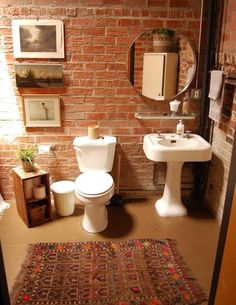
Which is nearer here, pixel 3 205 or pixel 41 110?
pixel 41 110

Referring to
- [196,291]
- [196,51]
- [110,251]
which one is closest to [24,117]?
[110,251]

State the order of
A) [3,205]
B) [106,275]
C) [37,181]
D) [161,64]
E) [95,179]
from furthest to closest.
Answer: [3,205] → [161,64] → [37,181] → [95,179] → [106,275]

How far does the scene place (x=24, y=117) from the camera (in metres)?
2.83

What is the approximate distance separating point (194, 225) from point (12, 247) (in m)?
1.63

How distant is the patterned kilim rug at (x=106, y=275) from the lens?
1.85m

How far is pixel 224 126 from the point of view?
2594 mm

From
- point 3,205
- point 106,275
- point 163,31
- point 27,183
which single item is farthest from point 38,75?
point 106,275

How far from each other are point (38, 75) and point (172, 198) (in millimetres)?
1757

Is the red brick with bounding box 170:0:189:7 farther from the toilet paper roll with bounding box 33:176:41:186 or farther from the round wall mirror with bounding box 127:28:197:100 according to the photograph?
the toilet paper roll with bounding box 33:176:41:186

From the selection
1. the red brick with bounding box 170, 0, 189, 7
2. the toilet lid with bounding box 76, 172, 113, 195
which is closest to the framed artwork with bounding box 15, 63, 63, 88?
the toilet lid with bounding box 76, 172, 113, 195

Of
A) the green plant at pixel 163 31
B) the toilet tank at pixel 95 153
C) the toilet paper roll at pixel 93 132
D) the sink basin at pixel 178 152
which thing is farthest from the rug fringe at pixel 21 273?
the green plant at pixel 163 31

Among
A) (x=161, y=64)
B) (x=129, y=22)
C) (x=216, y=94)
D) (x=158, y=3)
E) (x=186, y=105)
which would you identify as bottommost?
(x=186, y=105)

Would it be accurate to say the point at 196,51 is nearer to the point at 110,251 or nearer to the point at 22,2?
the point at 22,2

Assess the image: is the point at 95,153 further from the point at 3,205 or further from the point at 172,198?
the point at 3,205
